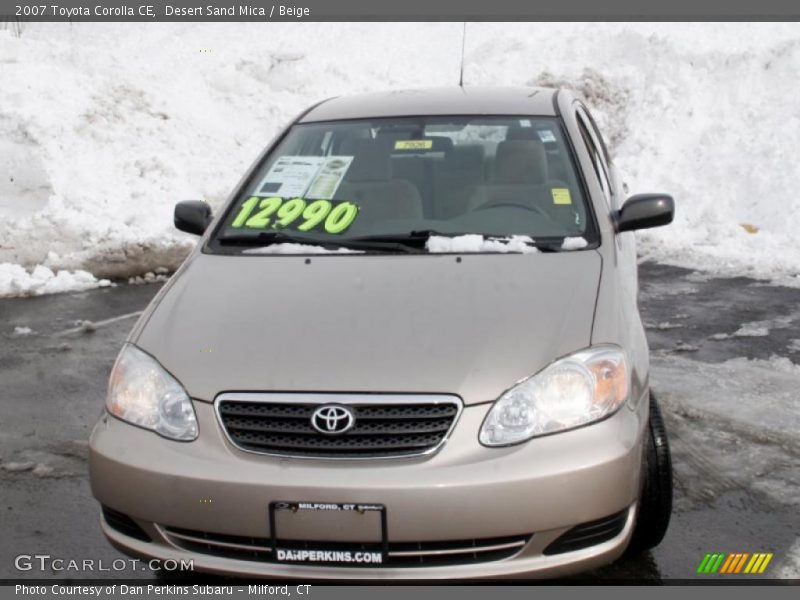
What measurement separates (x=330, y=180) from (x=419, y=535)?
1.98m

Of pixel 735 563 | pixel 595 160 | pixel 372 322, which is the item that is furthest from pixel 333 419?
pixel 595 160

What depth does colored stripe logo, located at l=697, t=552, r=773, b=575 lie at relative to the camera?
3.55 metres

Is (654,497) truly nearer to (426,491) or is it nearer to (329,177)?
(426,491)

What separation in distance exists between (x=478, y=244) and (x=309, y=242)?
2.23ft

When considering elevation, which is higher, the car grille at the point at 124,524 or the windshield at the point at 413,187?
the windshield at the point at 413,187

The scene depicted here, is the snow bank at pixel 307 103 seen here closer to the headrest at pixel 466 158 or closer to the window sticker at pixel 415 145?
the headrest at pixel 466 158

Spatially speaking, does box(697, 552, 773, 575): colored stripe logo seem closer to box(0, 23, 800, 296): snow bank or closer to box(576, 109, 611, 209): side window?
box(576, 109, 611, 209): side window

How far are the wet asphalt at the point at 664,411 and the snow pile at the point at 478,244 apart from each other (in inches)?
48.0

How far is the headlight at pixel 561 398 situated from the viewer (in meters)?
2.91

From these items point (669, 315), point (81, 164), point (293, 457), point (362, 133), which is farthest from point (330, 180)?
point (81, 164)

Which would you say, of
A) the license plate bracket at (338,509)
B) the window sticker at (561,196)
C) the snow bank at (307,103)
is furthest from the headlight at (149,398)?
the snow bank at (307,103)

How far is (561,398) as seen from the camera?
118 inches

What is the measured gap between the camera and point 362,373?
9.80ft

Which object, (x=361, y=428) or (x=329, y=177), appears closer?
(x=361, y=428)
